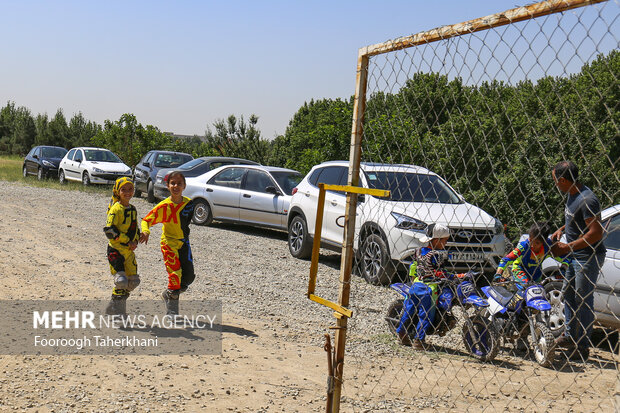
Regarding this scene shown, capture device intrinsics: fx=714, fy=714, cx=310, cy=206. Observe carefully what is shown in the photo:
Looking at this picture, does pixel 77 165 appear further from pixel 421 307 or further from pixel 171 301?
pixel 421 307

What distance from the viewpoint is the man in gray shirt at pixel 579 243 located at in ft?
12.7

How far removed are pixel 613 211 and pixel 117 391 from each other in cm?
488

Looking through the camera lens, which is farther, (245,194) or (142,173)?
(142,173)

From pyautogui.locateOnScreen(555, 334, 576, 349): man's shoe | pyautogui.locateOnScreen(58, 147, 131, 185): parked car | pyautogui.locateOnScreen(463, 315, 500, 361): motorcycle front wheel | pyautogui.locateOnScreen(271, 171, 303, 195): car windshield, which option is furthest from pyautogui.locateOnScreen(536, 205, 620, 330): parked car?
pyautogui.locateOnScreen(58, 147, 131, 185): parked car

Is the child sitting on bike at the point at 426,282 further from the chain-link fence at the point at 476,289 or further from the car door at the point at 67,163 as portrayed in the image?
the car door at the point at 67,163

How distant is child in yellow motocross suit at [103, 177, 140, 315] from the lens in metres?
6.87

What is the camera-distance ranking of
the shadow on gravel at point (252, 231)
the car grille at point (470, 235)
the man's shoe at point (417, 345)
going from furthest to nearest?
1. the shadow on gravel at point (252, 231)
2. the man's shoe at point (417, 345)
3. the car grille at point (470, 235)

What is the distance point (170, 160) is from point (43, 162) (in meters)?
9.68

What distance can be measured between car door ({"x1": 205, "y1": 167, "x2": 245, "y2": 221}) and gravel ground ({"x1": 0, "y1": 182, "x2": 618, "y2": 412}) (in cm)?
474

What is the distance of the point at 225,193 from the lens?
1531cm

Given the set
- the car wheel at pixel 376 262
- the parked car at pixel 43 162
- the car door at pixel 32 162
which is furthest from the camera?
the car door at pixel 32 162

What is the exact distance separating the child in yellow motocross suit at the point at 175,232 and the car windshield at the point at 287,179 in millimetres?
7271

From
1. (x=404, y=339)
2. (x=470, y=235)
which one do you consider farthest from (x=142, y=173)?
(x=470, y=235)

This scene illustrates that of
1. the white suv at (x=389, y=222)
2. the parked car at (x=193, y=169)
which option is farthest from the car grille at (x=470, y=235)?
the parked car at (x=193, y=169)
